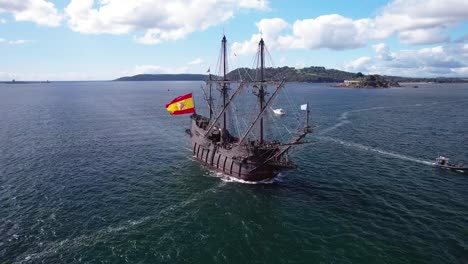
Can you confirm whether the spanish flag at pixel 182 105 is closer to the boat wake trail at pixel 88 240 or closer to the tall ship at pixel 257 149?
the tall ship at pixel 257 149

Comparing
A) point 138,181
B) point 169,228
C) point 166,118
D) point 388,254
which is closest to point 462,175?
point 388,254

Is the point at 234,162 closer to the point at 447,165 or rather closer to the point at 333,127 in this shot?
the point at 447,165

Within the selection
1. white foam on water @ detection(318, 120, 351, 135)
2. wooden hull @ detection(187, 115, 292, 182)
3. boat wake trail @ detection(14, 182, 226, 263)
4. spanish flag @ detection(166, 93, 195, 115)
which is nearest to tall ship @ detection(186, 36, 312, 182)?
wooden hull @ detection(187, 115, 292, 182)

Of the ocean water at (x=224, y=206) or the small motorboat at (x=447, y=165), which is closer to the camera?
the ocean water at (x=224, y=206)

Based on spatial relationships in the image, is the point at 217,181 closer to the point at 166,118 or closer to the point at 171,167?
the point at 171,167

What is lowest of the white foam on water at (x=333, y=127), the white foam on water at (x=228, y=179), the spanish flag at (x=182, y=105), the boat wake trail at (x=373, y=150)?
the white foam on water at (x=228, y=179)

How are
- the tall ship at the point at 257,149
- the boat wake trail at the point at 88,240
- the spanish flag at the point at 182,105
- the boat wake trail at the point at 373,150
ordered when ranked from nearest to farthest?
the boat wake trail at the point at 88,240
the tall ship at the point at 257,149
the boat wake trail at the point at 373,150
the spanish flag at the point at 182,105

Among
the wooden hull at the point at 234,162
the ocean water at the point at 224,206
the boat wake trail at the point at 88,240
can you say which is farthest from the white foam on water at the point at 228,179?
the boat wake trail at the point at 88,240

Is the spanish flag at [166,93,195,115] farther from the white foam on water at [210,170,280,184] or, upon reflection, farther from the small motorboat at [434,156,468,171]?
the small motorboat at [434,156,468,171]

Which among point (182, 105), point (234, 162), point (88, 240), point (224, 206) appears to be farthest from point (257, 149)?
point (88, 240)
